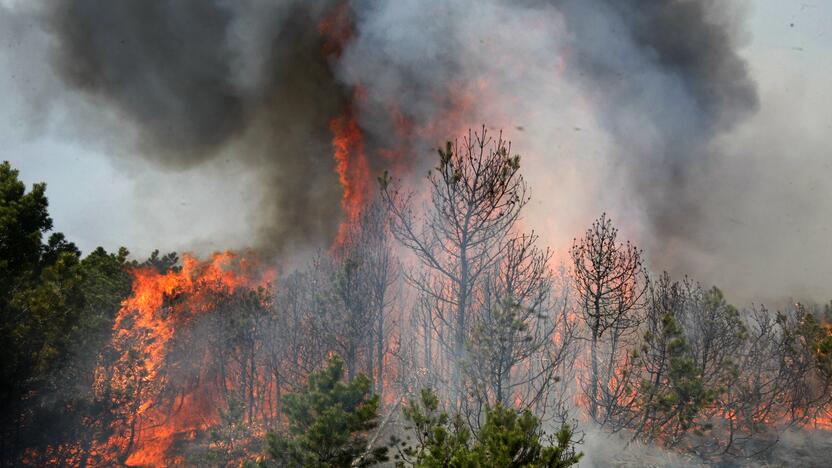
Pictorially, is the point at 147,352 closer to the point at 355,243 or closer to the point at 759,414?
the point at 355,243

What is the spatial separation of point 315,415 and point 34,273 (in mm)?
10937

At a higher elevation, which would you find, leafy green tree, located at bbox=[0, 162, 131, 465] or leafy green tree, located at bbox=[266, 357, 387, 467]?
leafy green tree, located at bbox=[0, 162, 131, 465]

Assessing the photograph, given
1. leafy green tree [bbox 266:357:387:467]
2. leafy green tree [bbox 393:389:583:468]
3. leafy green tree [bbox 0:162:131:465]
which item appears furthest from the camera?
leafy green tree [bbox 0:162:131:465]

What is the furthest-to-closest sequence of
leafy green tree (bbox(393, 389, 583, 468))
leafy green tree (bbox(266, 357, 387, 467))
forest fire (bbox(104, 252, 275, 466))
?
forest fire (bbox(104, 252, 275, 466)) → leafy green tree (bbox(266, 357, 387, 467)) → leafy green tree (bbox(393, 389, 583, 468))

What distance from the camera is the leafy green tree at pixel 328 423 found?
376 inches

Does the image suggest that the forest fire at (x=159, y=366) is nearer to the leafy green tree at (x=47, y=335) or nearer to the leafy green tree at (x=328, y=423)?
the leafy green tree at (x=47, y=335)

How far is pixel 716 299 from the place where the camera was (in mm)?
16203

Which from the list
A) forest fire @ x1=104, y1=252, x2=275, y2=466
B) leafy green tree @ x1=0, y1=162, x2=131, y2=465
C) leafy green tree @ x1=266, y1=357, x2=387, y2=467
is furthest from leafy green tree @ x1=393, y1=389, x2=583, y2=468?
forest fire @ x1=104, y1=252, x2=275, y2=466

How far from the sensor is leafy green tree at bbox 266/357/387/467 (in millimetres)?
9539

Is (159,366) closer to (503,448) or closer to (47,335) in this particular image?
(47,335)

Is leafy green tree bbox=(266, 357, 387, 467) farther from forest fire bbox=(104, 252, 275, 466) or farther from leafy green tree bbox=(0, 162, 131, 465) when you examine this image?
forest fire bbox=(104, 252, 275, 466)

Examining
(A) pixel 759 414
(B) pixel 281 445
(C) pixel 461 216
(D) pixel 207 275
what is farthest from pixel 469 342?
(D) pixel 207 275

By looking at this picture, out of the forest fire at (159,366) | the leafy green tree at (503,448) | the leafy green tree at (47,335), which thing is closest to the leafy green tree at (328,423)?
the leafy green tree at (503,448)

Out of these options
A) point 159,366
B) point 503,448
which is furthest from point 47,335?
point 159,366
